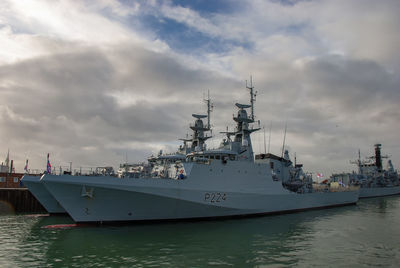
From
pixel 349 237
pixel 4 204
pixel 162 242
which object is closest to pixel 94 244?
pixel 162 242

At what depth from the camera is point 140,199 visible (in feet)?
46.9

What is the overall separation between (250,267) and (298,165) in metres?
19.8

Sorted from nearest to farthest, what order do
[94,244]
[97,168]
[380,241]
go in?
[94,244], [380,241], [97,168]

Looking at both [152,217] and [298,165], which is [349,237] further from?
[298,165]

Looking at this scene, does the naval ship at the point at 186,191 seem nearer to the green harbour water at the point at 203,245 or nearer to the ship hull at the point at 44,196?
the green harbour water at the point at 203,245

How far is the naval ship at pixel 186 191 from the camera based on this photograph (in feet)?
45.7

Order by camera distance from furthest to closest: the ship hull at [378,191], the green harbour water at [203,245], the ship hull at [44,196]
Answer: the ship hull at [378,191] → the ship hull at [44,196] → the green harbour water at [203,245]

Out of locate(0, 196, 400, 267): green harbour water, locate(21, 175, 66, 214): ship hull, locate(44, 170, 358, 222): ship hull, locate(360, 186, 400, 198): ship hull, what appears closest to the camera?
locate(0, 196, 400, 267): green harbour water

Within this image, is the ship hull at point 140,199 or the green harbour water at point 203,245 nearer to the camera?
the green harbour water at point 203,245

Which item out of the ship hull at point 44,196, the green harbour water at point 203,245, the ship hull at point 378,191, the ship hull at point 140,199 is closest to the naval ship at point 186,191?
the ship hull at point 140,199

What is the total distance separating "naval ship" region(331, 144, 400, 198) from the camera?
142ft

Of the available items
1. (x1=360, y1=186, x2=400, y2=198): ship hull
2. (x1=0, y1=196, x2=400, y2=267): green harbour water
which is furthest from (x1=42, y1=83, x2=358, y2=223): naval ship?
(x1=360, y1=186, x2=400, y2=198): ship hull

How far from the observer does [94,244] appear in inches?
445

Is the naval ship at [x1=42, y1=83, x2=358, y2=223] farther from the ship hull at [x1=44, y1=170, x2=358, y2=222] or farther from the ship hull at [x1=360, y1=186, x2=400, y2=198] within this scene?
the ship hull at [x1=360, y1=186, x2=400, y2=198]
